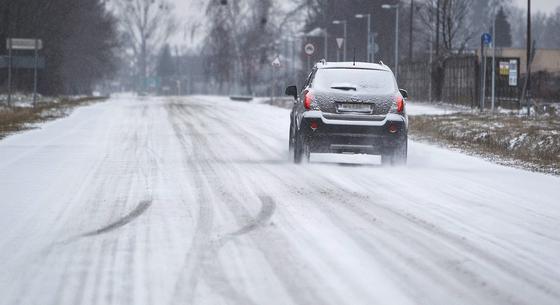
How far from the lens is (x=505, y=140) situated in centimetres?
1986

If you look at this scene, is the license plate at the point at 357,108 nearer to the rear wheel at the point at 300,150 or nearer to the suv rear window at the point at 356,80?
the suv rear window at the point at 356,80

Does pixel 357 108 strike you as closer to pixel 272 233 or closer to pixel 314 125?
pixel 314 125

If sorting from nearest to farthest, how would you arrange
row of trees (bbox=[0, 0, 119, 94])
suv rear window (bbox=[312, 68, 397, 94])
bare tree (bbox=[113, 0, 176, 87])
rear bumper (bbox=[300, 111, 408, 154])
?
rear bumper (bbox=[300, 111, 408, 154]) < suv rear window (bbox=[312, 68, 397, 94]) < row of trees (bbox=[0, 0, 119, 94]) < bare tree (bbox=[113, 0, 176, 87])

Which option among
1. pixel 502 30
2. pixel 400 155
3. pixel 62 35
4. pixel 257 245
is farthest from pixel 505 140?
pixel 502 30

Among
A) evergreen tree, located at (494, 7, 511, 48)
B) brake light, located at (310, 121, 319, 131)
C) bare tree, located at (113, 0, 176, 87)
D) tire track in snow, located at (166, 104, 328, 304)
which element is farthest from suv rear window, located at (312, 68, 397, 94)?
evergreen tree, located at (494, 7, 511, 48)

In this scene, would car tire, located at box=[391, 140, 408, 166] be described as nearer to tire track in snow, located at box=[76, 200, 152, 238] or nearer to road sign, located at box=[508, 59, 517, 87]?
tire track in snow, located at box=[76, 200, 152, 238]

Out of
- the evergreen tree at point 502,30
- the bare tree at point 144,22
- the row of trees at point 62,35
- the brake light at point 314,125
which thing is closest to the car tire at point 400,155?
the brake light at point 314,125

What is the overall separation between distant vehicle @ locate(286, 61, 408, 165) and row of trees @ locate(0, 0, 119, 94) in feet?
134

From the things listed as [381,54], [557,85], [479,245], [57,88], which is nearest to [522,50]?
[381,54]

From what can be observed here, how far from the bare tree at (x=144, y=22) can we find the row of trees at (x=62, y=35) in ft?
47.5

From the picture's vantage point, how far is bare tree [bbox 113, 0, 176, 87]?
4085 inches

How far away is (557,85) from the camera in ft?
185

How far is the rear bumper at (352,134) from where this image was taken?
46.9 ft

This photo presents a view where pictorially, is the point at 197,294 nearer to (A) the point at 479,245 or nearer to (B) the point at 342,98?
(A) the point at 479,245
